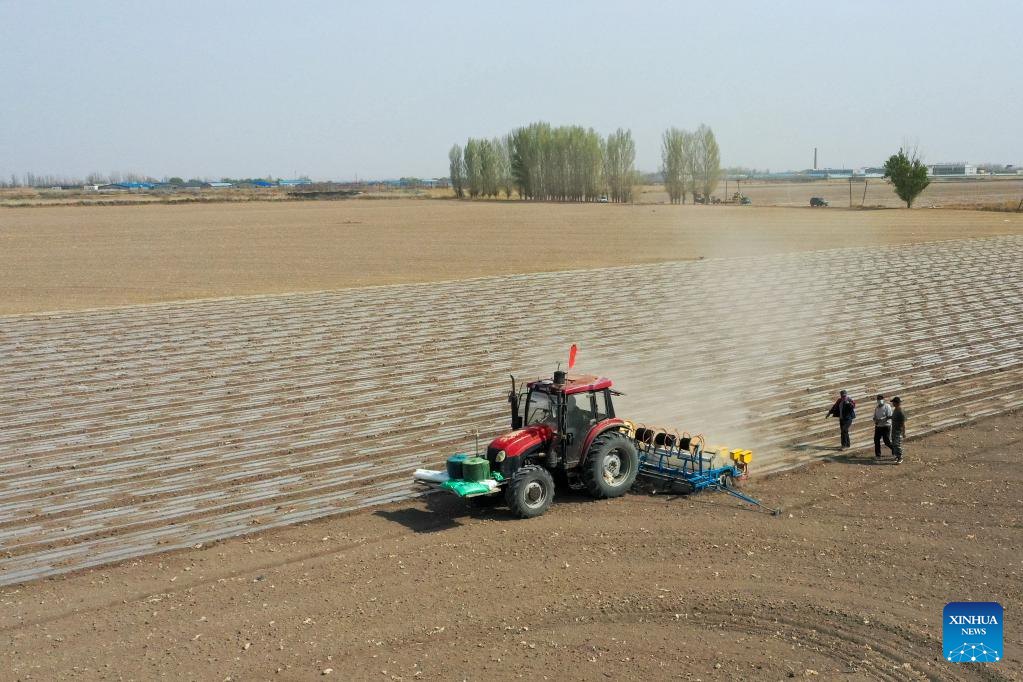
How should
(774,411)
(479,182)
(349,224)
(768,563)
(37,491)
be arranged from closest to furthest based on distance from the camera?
1. (768,563)
2. (37,491)
3. (774,411)
4. (349,224)
5. (479,182)

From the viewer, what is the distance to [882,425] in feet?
52.7

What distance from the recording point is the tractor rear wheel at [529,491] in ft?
41.7

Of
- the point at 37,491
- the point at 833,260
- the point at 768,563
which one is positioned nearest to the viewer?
the point at 768,563

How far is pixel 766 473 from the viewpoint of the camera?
15297mm

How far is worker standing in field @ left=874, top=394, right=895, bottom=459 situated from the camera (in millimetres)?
15969

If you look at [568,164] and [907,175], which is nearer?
[907,175]

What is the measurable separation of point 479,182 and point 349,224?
74.1m

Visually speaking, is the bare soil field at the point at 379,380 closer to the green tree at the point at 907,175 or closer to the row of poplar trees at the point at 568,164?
the green tree at the point at 907,175

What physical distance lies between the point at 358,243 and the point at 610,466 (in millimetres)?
40880

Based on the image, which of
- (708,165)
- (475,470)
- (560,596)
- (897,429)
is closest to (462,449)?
(475,470)

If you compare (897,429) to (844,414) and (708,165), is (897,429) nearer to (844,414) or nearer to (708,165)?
(844,414)

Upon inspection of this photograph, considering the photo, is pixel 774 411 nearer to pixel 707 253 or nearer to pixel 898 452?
pixel 898 452

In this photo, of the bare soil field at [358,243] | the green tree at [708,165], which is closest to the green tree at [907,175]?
the bare soil field at [358,243]

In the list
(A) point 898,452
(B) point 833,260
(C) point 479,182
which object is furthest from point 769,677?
(C) point 479,182
